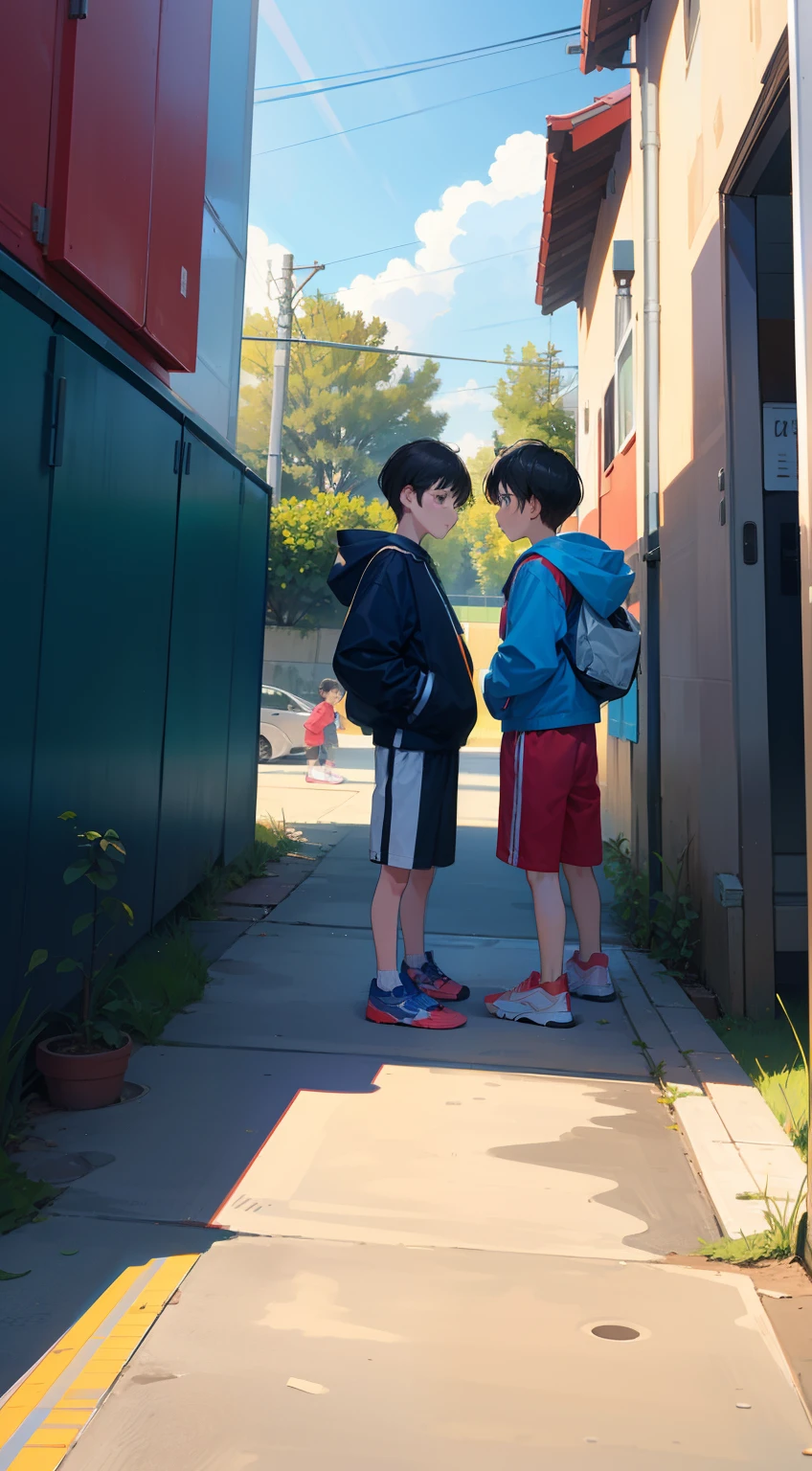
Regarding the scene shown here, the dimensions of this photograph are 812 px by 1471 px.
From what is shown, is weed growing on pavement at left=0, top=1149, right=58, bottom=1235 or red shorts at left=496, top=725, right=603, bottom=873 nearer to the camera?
weed growing on pavement at left=0, top=1149, right=58, bottom=1235

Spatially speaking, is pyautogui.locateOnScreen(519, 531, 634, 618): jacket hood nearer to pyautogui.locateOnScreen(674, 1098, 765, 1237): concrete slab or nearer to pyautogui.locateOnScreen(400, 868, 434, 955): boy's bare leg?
pyautogui.locateOnScreen(400, 868, 434, 955): boy's bare leg

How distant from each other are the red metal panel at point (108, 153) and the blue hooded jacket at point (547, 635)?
1656 millimetres

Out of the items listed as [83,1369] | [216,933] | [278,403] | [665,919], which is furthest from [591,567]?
[278,403]

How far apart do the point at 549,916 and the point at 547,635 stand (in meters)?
0.92

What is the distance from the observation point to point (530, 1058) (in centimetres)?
347

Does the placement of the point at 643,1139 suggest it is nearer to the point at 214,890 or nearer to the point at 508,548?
the point at 214,890

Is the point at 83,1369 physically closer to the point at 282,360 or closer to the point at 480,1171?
the point at 480,1171

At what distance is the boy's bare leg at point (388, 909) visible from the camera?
375 centimetres

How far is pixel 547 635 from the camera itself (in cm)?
368

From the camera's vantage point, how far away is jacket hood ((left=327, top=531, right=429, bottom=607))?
3785 millimetres

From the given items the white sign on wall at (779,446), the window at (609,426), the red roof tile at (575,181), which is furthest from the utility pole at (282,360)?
the white sign on wall at (779,446)

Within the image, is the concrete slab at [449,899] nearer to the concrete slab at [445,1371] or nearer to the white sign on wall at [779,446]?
the white sign on wall at [779,446]

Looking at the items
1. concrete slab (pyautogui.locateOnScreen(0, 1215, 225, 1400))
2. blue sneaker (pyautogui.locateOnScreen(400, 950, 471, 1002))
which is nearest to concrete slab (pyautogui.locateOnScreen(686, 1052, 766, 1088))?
blue sneaker (pyautogui.locateOnScreen(400, 950, 471, 1002))

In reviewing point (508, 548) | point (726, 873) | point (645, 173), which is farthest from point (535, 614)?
point (508, 548)
